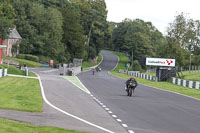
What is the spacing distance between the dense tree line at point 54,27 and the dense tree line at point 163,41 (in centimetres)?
1239

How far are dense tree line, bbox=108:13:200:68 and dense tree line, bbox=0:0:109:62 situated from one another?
12.4 metres

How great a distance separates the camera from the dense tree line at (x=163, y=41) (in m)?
88.6

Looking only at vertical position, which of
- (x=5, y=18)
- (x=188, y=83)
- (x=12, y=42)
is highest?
(x=5, y=18)

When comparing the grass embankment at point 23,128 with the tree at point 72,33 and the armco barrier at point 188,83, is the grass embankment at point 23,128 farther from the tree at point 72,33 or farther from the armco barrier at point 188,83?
the tree at point 72,33

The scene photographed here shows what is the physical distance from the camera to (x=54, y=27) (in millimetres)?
107312

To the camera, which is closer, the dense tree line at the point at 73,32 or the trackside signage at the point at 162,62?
the trackside signage at the point at 162,62

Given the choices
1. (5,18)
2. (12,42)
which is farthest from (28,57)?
(5,18)

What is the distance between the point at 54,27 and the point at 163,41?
46372 mm

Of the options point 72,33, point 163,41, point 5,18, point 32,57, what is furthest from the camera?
point 163,41

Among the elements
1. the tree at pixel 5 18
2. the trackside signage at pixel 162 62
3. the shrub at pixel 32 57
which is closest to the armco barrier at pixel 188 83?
the trackside signage at pixel 162 62

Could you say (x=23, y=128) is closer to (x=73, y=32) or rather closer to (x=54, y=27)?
(x=54, y=27)

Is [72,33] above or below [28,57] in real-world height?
above

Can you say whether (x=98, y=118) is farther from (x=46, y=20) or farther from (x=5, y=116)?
(x=46, y=20)

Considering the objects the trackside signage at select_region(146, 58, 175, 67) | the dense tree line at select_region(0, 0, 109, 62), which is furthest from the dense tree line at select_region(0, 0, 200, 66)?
the trackside signage at select_region(146, 58, 175, 67)
